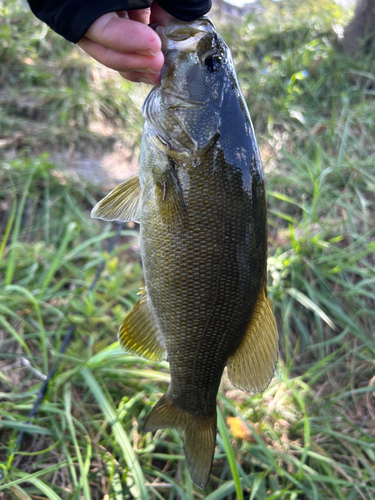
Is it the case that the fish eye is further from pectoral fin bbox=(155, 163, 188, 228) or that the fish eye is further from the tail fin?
the tail fin

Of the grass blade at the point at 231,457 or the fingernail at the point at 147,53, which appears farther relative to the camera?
the grass blade at the point at 231,457

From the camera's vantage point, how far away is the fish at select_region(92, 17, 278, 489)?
4.09ft

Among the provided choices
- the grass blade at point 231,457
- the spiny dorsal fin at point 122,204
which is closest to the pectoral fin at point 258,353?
the grass blade at point 231,457

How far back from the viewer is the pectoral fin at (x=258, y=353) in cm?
132

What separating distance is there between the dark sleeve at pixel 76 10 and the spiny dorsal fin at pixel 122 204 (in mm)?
571

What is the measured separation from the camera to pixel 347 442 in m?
2.02

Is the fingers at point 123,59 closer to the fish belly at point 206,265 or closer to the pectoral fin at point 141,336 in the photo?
the fish belly at point 206,265

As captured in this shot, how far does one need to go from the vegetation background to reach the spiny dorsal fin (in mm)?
840

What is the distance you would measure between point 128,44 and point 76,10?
0.75ft

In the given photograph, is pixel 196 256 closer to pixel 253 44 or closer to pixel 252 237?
pixel 252 237

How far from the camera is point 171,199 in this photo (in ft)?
4.11

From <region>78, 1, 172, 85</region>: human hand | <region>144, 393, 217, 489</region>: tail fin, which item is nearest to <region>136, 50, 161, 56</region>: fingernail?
<region>78, 1, 172, 85</region>: human hand

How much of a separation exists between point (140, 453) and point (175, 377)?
2.23ft

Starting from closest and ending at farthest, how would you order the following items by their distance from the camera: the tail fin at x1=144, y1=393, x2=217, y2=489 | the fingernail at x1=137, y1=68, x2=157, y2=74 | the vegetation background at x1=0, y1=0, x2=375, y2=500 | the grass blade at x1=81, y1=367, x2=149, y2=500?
the fingernail at x1=137, y1=68, x2=157, y2=74, the tail fin at x1=144, y1=393, x2=217, y2=489, the grass blade at x1=81, y1=367, x2=149, y2=500, the vegetation background at x1=0, y1=0, x2=375, y2=500
